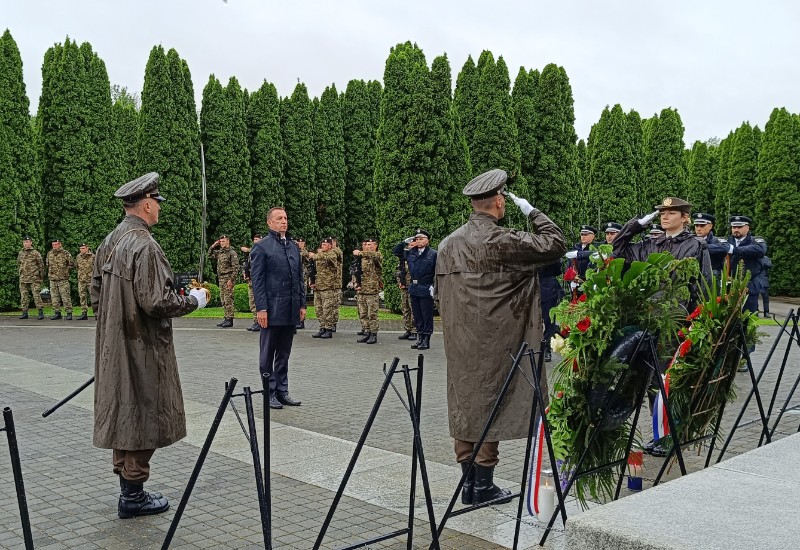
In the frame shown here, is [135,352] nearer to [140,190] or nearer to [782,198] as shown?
[140,190]

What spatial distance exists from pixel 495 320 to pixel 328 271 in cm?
1159

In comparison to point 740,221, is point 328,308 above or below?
below

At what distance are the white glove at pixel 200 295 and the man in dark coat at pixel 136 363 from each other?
0.26m

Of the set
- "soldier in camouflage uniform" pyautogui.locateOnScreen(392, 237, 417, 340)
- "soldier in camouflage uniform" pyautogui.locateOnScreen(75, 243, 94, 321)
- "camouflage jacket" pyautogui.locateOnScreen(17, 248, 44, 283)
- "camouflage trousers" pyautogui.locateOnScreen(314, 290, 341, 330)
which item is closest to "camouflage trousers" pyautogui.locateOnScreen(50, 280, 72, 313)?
"soldier in camouflage uniform" pyautogui.locateOnScreen(75, 243, 94, 321)

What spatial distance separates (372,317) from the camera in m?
15.6

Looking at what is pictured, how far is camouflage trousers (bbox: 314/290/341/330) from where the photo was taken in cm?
1628

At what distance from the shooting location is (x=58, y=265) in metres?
20.9

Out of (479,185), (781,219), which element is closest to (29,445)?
(479,185)

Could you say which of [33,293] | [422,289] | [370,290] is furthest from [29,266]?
A: [422,289]

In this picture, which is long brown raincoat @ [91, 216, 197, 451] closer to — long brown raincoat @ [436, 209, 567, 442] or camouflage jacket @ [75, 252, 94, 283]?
long brown raincoat @ [436, 209, 567, 442]

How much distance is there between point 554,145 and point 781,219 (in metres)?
10.8

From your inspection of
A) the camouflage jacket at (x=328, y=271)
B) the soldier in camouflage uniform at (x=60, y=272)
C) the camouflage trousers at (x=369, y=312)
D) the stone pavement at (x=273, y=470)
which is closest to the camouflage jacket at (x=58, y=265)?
the soldier in camouflage uniform at (x=60, y=272)

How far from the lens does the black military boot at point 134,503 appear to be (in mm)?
5230

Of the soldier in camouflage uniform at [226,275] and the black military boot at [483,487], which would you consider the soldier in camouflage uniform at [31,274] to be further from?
the black military boot at [483,487]
